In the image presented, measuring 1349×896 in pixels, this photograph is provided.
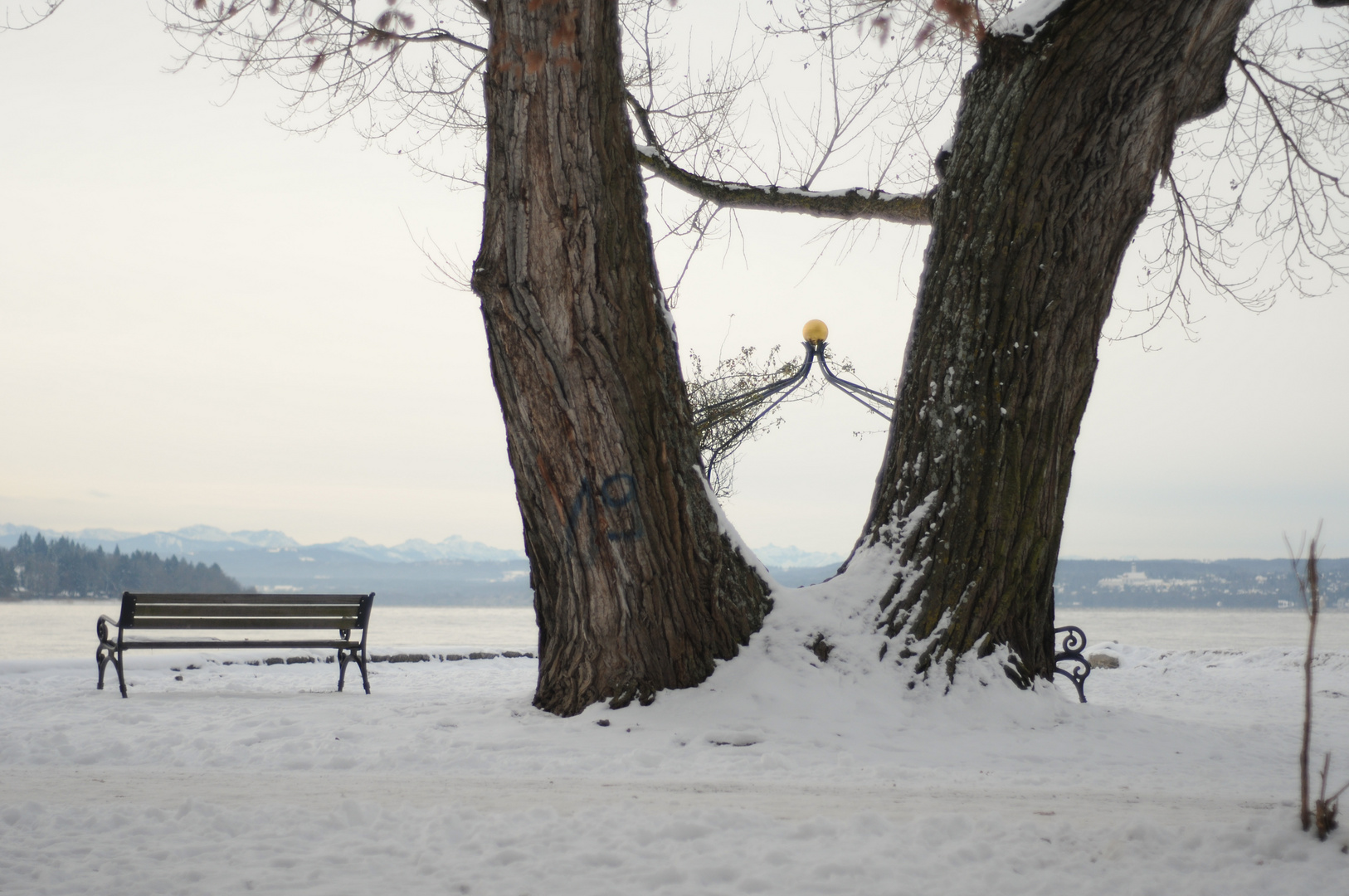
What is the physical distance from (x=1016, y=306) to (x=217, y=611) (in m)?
5.64

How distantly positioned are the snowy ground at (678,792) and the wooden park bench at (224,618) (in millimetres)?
451

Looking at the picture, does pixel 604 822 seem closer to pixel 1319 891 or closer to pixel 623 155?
pixel 1319 891

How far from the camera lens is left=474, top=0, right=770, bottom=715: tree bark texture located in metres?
3.88

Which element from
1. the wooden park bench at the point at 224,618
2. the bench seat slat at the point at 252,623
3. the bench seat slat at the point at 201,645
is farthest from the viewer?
the bench seat slat at the point at 252,623

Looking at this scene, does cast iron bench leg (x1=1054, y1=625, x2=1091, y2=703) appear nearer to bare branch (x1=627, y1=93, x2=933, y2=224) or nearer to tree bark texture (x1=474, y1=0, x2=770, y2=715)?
tree bark texture (x1=474, y1=0, x2=770, y2=715)

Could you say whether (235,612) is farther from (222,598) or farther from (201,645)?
(201,645)

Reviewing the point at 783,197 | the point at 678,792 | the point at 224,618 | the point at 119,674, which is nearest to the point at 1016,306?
the point at 783,197

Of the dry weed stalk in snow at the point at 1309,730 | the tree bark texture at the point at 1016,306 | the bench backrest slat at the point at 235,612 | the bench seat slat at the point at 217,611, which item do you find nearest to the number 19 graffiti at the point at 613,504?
the tree bark texture at the point at 1016,306

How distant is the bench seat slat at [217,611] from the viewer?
600 cm

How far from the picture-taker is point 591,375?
3912 millimetres

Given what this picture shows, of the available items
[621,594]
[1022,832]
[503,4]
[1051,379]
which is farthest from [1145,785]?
[503,4]

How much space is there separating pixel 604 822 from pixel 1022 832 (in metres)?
1.13

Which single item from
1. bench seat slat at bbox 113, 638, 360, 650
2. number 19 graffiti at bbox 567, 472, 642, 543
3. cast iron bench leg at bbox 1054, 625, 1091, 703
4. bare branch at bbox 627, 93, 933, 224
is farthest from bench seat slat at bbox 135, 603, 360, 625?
cast iron bench leg at bbox 1054, 625, 1091, 703

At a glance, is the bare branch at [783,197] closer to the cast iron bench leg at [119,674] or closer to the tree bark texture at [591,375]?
the tree bark texture at [591,375]
